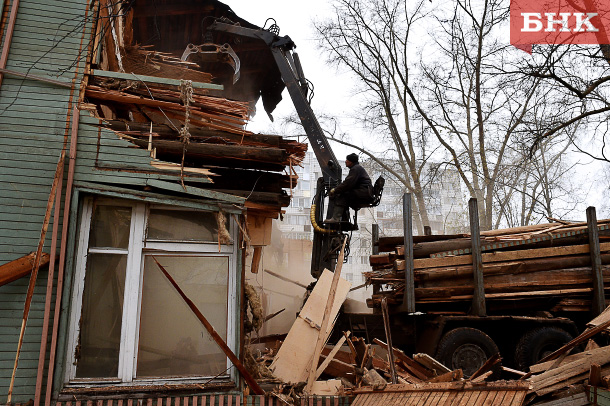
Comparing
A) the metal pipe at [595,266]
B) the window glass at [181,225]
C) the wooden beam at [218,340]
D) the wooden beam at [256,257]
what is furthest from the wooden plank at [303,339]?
the metal pipe at [595,266]

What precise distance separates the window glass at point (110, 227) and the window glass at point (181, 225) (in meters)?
0.29

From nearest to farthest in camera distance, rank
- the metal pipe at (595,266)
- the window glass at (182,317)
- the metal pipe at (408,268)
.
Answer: the window glass at (182,317)
the metal pipe at (408,268)
the metal pipe at (595,266)

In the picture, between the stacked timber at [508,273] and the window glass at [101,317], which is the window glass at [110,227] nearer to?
the window glass at [101,317]

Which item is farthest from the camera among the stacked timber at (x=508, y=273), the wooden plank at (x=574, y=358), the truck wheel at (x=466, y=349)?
the stacked timber at (x=508, y=273)

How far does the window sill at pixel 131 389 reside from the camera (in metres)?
5.30

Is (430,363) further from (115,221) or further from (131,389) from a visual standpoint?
(115,221)

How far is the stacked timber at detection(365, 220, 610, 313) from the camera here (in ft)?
26.8

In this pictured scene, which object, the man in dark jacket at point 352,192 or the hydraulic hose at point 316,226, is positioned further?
the hydraulic hose at point 316,226

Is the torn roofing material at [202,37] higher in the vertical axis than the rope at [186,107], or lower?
higher

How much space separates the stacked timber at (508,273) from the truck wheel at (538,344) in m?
0.51

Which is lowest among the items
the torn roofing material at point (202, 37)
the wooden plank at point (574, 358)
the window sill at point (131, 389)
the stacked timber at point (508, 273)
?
the window sill at point (131, 389)

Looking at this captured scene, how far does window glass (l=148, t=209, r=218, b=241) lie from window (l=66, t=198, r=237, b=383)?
0.04ft

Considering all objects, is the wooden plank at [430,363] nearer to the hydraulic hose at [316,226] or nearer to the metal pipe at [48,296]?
the hydraulic hose at [316,226]

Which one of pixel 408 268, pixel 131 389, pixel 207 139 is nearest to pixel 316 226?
pixel 408 268
